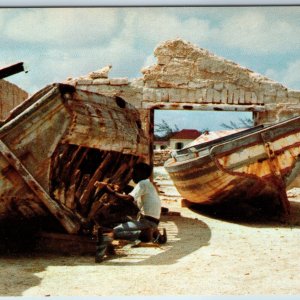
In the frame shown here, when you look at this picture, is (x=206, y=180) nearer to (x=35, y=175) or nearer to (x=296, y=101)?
(x=35, y=175)

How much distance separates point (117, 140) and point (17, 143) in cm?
168

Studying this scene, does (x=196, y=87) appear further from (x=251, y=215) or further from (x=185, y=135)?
(x=185, y=135)

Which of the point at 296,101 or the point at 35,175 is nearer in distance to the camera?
the point at 35,175

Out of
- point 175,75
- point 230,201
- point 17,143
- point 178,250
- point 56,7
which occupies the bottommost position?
point 178,250

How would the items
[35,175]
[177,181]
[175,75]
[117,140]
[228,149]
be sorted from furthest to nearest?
[175,75], [177,181], [228,149], [117,140], [35,175]

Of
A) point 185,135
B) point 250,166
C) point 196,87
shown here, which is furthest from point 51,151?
point 185,135

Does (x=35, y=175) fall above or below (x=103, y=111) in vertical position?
below

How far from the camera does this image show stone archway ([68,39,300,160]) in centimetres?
1209

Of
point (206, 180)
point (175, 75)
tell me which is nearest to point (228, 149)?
point (206, 180)

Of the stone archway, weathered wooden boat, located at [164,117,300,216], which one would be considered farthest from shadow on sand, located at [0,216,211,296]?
the stone archway

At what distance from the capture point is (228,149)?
26.1 feet

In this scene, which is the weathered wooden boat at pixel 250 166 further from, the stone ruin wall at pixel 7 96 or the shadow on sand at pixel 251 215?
the stone ruin wall at pixel 7 96

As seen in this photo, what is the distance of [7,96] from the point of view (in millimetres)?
12023

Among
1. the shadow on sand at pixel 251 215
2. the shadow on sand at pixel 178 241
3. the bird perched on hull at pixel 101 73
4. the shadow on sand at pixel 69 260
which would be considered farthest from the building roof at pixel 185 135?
the shadow on sand at pixel 69 260
